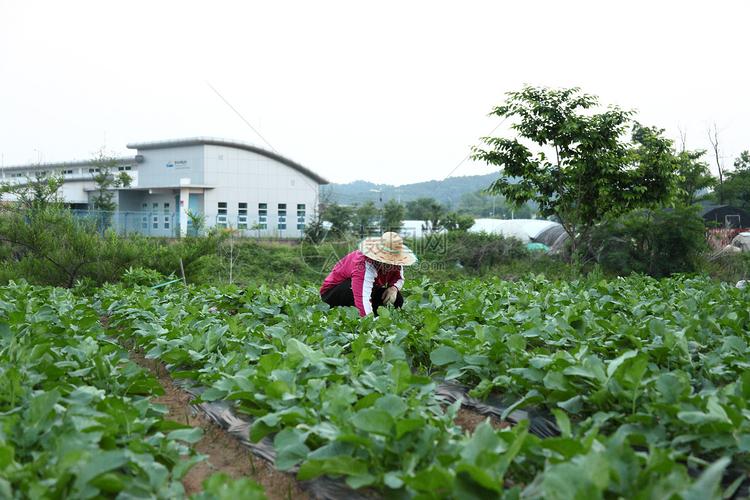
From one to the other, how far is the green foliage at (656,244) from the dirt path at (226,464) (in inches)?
468

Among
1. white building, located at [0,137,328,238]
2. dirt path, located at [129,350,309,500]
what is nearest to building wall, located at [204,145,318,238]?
white building, located at [0,137,328,238]

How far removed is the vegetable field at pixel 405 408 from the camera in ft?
Answer: 5.02

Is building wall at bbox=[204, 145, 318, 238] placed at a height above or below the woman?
above

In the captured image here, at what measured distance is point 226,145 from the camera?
→ 29.5 meters

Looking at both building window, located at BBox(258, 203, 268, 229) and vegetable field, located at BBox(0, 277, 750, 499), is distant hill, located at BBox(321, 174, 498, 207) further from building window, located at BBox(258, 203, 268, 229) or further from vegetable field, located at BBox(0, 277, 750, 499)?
vegetable field, located at BBox(0, 277, 750, 499)

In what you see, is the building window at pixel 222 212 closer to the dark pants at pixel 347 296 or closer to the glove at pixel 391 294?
the dark pants at pixel 347 296

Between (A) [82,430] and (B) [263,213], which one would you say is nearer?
(A) [82,430]

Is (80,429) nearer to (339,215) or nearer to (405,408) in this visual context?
(405,408)

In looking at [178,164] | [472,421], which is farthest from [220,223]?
[472,421]

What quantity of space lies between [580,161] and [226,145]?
20424mm

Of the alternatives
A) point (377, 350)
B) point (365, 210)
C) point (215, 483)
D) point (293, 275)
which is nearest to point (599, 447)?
point (215, 483)

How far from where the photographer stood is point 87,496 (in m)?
1.50

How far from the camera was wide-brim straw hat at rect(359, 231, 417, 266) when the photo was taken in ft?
15.4

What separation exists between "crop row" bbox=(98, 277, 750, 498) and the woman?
66 cm
